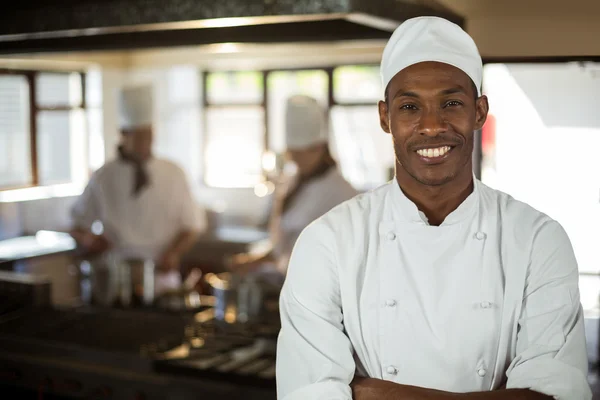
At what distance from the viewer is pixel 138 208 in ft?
12.5

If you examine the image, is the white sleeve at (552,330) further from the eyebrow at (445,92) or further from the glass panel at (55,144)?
the glass panel at (55,144)

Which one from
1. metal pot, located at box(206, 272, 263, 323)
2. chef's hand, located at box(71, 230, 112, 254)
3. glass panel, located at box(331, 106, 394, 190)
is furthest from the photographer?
glass panel, located at box(331, 106, 394, 190)

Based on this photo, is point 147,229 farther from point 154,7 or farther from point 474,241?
point 474,241

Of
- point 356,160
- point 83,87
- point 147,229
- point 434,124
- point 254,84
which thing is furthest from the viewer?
point 254,84

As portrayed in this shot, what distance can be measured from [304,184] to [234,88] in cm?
442

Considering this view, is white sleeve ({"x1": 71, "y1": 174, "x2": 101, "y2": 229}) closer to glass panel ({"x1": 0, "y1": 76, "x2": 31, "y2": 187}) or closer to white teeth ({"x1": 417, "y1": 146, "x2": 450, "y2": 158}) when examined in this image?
glass panel ({"x1": 0, "y1": 76, "x2": 31, "y2": 187})

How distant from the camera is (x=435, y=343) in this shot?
1.37m

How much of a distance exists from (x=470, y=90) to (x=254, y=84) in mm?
6149

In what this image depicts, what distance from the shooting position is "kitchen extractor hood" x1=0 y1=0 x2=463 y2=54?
65.1 inches

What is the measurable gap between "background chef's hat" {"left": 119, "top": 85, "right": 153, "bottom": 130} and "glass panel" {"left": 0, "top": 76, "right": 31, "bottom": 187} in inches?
57.7

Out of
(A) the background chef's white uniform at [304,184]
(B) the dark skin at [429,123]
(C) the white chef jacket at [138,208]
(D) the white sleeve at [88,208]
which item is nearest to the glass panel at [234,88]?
(C) the white chef jacket at [138,208]

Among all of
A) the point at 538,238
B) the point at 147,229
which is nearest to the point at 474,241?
the point at 538,238

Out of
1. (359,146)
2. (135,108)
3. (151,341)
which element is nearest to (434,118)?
(151,341)

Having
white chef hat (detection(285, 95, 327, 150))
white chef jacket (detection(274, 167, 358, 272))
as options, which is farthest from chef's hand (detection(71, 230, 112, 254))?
white chef hat (detection(285, 95, 327, 150))
